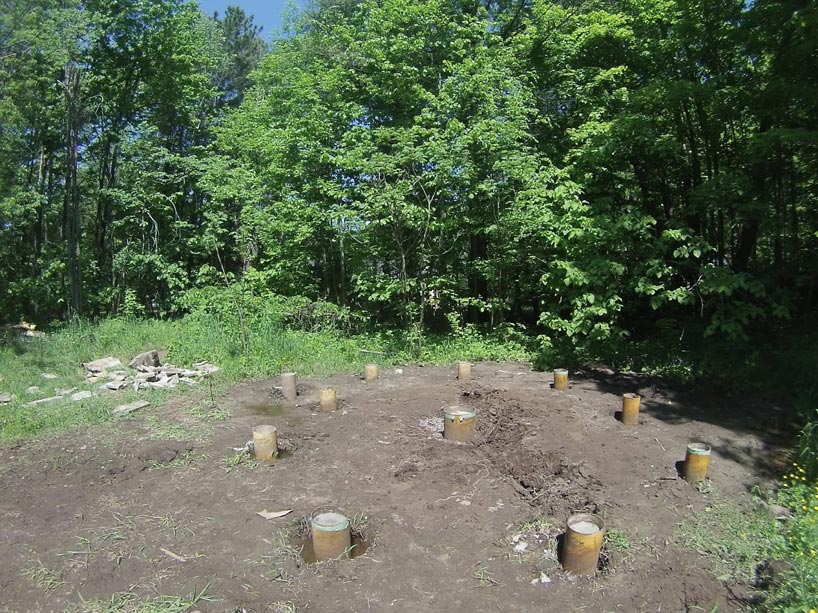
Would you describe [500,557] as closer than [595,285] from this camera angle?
Yes

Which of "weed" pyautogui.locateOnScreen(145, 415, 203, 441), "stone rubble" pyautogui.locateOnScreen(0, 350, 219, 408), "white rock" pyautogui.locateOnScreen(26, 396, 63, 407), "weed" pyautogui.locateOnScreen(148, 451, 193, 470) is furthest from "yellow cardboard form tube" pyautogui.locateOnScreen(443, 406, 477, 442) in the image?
"white rock" pyautogui.locateOnScreen(26, 396, 63, 407)

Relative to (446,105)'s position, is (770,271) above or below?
below

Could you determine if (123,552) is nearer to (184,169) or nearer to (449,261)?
(449,261)

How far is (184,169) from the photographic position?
12719 millimetres

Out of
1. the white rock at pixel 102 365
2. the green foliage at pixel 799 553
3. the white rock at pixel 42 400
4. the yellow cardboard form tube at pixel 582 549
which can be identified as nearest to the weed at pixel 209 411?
the white rock at pixel 42 400

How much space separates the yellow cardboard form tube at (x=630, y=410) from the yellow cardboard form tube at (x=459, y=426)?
63.7 inches

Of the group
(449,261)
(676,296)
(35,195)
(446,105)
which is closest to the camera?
(676,296)

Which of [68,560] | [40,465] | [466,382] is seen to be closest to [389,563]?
[68,560]

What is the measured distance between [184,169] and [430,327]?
292 inches

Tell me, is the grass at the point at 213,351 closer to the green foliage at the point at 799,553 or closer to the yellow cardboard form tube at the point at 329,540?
the yellow cardboard form tube at the point at 329,540

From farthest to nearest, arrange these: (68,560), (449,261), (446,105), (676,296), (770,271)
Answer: (449,261) < (446,105) < (770,271) < (676,296) < (68,560)

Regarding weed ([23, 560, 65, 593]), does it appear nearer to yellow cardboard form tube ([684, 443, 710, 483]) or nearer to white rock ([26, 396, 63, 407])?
white rock ([26, 396, 63, 407])

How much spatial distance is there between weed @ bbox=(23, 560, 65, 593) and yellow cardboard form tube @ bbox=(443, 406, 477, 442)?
3125mm

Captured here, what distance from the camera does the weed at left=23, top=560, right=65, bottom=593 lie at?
2.88 m
